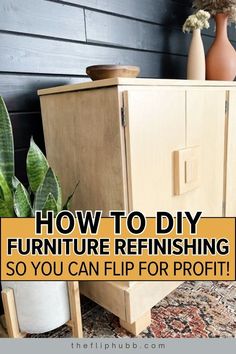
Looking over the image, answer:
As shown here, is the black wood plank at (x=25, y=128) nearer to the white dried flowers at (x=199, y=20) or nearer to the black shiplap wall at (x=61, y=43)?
the black shiplap wall at (x=61, y=43)

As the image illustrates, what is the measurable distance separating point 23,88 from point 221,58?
0.97 metres

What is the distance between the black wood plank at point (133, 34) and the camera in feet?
4.15

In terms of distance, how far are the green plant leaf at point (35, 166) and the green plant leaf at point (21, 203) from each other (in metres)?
0.08

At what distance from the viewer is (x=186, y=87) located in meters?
1.00

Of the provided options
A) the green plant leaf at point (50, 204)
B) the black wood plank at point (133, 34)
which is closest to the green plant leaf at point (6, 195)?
the green plant leaf at point (50, 204)

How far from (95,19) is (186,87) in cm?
59

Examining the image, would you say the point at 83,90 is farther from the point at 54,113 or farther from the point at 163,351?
the point at 163,351

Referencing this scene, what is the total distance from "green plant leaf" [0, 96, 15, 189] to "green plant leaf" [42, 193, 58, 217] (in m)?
0.15

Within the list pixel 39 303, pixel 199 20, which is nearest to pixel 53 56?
pixel 199 20

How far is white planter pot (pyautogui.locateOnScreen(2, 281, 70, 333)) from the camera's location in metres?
0.87

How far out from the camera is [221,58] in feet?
4.54

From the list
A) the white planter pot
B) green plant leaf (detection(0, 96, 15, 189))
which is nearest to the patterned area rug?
the white planter pot


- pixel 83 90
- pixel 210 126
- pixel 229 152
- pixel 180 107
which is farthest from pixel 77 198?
pixel 229 152

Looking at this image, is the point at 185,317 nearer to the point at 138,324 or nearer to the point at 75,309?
the point at 138,324
